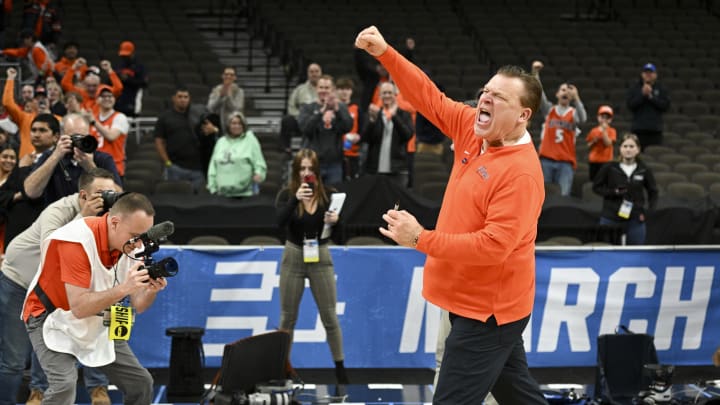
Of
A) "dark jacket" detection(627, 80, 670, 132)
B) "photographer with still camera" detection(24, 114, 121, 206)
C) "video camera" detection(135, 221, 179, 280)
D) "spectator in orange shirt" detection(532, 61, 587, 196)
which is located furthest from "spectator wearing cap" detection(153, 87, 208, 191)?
"video camera" detection(135, 221, 179, 280)

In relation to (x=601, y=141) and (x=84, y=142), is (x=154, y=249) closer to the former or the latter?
(x=84, y=142)

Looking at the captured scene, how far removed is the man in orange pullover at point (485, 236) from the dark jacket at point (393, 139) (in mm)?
6579

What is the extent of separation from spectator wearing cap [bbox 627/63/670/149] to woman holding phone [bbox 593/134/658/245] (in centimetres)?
378

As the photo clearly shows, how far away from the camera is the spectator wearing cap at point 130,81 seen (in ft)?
46.7

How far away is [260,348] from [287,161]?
631 cm

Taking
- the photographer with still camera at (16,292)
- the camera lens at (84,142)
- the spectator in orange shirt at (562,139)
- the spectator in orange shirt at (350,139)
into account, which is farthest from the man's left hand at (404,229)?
the spectator in orange shirt at (562,139)

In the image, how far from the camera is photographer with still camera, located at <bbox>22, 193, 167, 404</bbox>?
531 centimetres

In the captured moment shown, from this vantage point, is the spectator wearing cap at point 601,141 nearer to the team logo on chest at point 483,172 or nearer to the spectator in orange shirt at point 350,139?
the spectator in orange shirt at point 350,139

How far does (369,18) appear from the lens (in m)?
20.1

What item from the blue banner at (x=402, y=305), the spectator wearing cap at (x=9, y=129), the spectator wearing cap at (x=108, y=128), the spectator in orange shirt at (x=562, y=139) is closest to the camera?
the blue banner at (x=402, y=305)

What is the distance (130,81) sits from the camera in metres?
14.3

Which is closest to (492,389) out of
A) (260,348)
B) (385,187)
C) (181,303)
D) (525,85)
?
(525,85)

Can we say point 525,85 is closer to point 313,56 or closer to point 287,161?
point 287,161

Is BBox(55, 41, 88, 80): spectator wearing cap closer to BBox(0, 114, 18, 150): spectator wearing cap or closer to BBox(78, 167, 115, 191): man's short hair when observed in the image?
BBox(0, 114, 18, 150): spectator wearing cap
